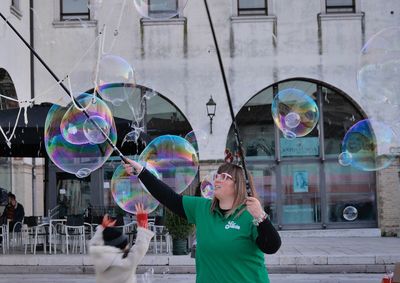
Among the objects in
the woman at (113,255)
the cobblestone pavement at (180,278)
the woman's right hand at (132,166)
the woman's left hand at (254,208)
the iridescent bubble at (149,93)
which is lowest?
the cobblestone pavement at (180,278)

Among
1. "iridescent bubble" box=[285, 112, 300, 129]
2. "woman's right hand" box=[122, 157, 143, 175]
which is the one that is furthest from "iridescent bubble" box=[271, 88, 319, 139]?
"woman's right hand" box=[122, 157, 143, 175]

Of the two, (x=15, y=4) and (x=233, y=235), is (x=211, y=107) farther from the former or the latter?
(x=233, y=235)

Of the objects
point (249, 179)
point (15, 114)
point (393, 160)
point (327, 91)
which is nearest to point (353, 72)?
point (327, 91)

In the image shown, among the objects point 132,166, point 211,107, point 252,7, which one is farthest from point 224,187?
point 252,7

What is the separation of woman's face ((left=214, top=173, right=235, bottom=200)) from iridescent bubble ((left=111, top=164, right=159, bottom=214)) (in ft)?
17.7

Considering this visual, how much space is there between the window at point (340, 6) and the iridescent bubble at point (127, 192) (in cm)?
1251

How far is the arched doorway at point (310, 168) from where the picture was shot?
20.2 metres

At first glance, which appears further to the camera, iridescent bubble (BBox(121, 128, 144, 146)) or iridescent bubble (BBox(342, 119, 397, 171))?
iridescent bubble (BBox(342, 119, 397, 171))

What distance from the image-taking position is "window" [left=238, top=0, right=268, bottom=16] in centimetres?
2016

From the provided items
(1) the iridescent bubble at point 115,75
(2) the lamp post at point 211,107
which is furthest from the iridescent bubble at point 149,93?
(1) the iridescent bubble at point 115,75

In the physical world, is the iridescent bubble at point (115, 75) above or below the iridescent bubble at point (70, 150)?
above

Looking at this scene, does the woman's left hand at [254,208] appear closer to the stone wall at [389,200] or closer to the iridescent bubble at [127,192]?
the iridescent bubble at [127,192]

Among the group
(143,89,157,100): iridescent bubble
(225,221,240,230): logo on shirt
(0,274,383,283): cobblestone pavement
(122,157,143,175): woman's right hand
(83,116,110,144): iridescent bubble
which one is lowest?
(0,274,383,283): cobblestone pavement

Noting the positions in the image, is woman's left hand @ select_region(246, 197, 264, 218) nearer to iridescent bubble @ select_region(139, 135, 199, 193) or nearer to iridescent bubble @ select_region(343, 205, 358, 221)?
iridescent bubble @ select_region(139, 135, 199, 193)
